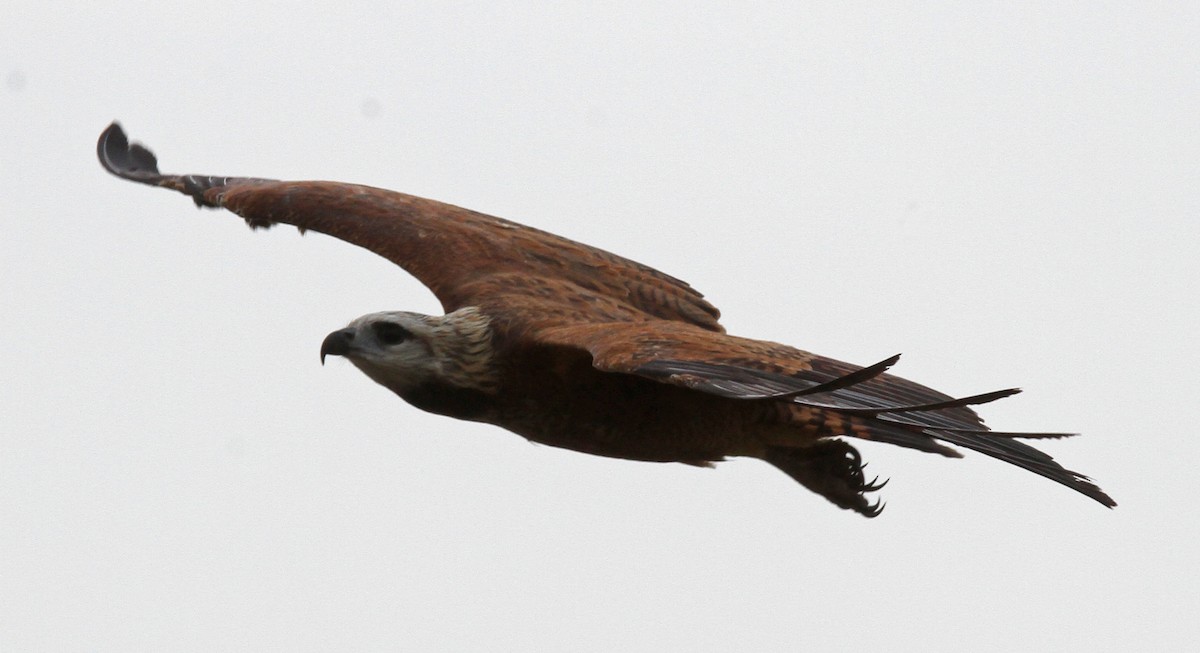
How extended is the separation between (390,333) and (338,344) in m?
0.26

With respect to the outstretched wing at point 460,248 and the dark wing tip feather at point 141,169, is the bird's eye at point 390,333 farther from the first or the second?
the dark wing tip feather at point 141,169

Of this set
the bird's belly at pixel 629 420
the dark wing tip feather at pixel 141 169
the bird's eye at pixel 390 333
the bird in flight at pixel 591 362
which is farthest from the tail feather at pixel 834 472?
the dark wing tip feather at pixel 141 169

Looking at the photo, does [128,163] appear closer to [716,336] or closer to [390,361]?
[390,361]

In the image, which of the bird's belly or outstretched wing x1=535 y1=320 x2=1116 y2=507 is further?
the bird's belly

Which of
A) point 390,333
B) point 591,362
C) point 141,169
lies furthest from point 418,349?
point 141,169

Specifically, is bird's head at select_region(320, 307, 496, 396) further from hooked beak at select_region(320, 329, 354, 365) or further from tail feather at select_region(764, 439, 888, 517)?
tail feather at select_region(764, 439, 888, 517)

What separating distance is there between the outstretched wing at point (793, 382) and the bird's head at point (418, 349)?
2.47 feet

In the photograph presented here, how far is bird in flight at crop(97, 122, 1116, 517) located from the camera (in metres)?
8.46

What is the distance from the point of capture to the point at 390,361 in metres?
9.88

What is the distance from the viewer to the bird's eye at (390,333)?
9945 mm

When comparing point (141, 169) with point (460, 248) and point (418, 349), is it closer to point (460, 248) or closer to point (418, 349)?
point (460, 248)

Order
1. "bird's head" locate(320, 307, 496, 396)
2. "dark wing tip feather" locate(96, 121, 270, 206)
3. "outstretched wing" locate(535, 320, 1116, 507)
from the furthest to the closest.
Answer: "dark wing tip feather" locate(96, 121, 270, 206) < "bird's head" locate(320, 307, 496, 396) < "outstretched wing" locate(535, 320, 1116, 507)

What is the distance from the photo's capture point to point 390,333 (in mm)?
9961

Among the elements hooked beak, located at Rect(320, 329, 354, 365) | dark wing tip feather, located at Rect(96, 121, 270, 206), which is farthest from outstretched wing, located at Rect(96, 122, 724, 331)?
hooked beak, located at Rect(320, 329, 354, 365)
